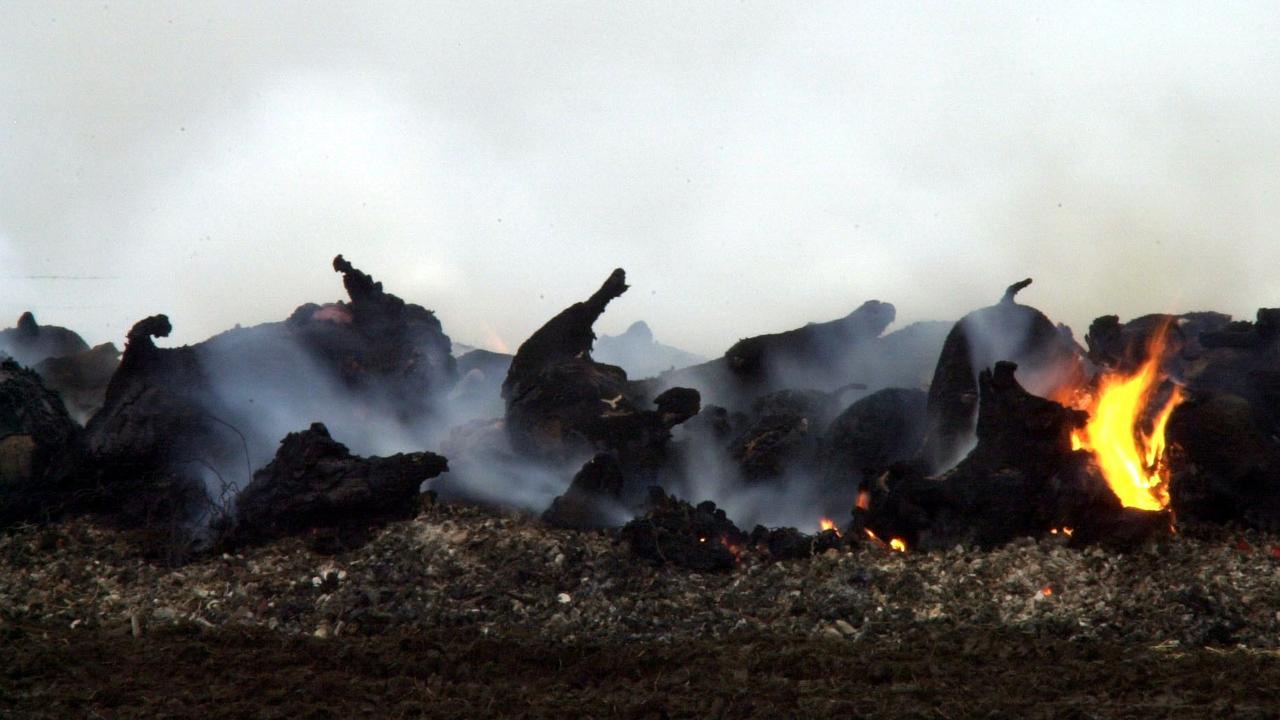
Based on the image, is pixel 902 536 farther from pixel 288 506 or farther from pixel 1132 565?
pixel 288 506

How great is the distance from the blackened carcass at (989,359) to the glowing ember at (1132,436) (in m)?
1.08

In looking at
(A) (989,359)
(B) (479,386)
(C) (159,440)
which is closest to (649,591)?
(A) (989,359)

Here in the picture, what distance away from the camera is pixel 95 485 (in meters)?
18.4

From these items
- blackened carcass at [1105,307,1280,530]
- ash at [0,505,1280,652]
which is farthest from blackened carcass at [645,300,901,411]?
ash at [0,505,1280,652]

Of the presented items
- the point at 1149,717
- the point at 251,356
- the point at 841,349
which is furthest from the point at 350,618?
the point at 841,349

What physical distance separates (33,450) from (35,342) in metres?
12.7

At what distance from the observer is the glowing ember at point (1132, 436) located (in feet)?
54.2

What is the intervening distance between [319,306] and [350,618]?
10798 mm

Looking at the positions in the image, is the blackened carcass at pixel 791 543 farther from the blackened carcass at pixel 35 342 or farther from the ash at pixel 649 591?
the blackened carcass at pixel 35 342

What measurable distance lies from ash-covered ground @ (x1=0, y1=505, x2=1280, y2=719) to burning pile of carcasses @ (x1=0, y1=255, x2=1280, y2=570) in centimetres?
60

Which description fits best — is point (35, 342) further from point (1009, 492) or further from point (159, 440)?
point (1009, 492)

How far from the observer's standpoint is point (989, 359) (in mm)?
19203

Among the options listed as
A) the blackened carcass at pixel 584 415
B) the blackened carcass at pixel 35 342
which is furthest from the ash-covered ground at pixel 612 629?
the blackened carcass at pixel 35 342

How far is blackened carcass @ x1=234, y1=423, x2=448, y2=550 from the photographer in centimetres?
1659
